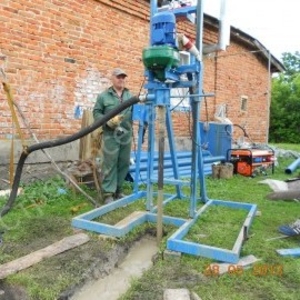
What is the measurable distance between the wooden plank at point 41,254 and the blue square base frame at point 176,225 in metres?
0.23

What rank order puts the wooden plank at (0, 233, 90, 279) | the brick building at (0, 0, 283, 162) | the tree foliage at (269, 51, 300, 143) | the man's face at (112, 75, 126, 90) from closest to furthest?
1. the wooden plank at (0, 233, 90, 279)
2. the man's face at (112, 75, 126, 90)
3. the brick building at (0, 0, 283, 162)
4. the tree foliage at (269, 51, 300, 143)

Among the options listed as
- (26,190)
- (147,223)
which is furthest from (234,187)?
(26,190)

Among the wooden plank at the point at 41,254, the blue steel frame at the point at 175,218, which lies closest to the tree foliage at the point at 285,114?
the blue steel frame at the point at 175,218

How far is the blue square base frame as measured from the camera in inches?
127

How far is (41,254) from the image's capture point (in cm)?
311

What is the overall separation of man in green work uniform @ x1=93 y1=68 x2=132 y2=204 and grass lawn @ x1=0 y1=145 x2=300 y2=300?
407mm

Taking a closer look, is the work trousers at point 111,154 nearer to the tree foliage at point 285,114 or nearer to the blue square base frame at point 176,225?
the blue square base frame at point 176,225

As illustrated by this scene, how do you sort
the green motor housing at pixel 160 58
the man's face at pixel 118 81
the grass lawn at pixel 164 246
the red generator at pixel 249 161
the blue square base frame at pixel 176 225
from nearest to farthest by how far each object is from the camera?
the grass lawn at pixel 164 246 < the blue square base frame at pixel 176 225 < the green motor housing at pixel 160 58 < the man's face at pixel 118 81 < the red generator at pixel 249 161

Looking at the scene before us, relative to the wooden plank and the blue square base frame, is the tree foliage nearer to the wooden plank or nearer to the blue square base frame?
the blue square base frame

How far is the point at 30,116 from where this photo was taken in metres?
5.58

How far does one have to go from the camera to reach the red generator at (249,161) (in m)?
8.02

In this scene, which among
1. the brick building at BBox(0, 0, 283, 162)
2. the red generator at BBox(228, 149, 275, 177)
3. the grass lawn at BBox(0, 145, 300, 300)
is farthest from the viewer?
the red generator at BBox(228, 149, 275, 177)
